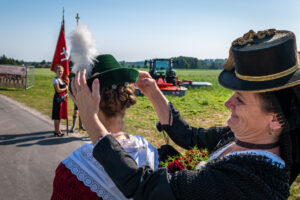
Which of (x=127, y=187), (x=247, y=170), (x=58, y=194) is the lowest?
(x=58, y=194)

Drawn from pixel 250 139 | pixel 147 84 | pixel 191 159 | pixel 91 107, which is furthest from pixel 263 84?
pixel 147 84

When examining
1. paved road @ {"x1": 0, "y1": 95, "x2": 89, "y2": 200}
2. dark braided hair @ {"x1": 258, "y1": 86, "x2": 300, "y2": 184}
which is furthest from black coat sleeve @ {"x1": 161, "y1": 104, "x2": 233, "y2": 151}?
paved road @ {"x1": 0, "y1": 95, "x2": 89, "y2": 200}

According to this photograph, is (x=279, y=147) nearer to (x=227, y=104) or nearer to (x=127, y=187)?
(x=227, y=104)

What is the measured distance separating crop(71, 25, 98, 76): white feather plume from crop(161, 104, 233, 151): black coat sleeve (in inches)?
32.2

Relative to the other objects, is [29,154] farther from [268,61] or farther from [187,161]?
[268,61]

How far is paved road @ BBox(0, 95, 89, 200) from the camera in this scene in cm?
411

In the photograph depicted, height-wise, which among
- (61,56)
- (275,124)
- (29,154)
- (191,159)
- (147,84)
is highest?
(61,56)

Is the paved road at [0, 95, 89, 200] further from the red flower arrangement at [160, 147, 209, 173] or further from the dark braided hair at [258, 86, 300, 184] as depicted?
the dark braided hair at [258, 86, 300, 184]

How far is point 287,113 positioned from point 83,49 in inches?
54.4

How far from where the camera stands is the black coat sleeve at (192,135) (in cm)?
204

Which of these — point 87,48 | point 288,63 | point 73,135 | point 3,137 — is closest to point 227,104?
point 288,63

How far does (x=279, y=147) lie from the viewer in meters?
1.35

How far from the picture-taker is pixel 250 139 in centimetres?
138

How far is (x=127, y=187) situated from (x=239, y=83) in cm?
81
